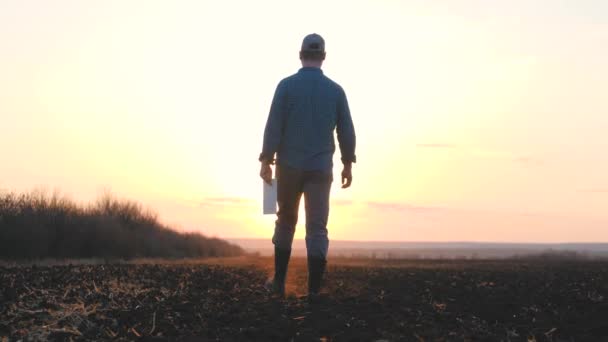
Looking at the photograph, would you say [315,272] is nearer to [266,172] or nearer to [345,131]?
[266,172]

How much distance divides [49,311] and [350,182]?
12.5 feet

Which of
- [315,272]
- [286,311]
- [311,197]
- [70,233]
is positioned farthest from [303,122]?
[70,233]

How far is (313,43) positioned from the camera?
31.3 ft

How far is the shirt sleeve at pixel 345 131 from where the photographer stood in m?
9.64

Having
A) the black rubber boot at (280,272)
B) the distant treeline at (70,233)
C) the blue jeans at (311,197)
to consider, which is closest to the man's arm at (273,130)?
the blue jeans at (311,197)

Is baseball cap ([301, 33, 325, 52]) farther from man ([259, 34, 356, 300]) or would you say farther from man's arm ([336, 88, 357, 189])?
man's arm ([336, 88, 357, 189])

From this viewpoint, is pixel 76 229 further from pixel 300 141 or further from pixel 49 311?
pixel 49 311

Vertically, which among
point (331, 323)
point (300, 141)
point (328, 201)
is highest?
point (300, 141)

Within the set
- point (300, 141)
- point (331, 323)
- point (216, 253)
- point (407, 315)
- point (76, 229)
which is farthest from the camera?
point (216, 253)

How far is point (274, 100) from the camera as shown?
31.2 feet

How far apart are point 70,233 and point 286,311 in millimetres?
16507

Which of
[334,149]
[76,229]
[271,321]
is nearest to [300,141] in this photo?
[334,149]

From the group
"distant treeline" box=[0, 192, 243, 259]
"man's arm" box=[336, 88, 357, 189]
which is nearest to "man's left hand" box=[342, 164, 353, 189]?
"man's arm" box=[336, 88, 357, 189]

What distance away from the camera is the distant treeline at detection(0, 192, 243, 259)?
806 inches
